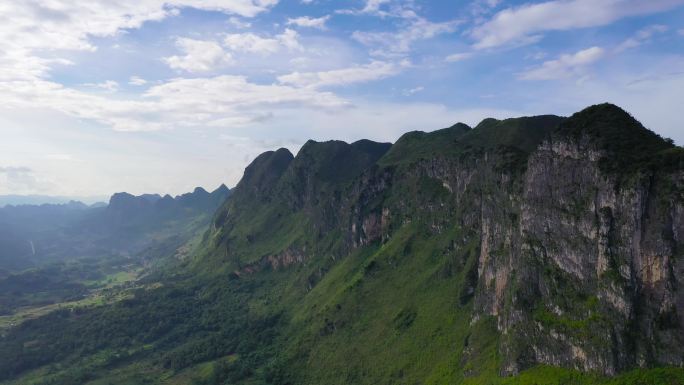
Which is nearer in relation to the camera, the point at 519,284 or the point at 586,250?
the point at 586,250

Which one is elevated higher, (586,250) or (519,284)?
(586,250)

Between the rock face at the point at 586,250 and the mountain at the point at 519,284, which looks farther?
the mountain at the point at 519,284

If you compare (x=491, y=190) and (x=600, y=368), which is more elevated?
(x=491, y=190)

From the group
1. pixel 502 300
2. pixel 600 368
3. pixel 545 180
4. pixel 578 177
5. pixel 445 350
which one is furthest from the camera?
pixel 445 350

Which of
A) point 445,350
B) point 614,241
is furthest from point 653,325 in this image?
point 445,350

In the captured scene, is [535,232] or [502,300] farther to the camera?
[502,300]

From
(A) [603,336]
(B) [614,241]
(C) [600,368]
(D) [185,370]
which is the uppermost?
(B) [614,241]

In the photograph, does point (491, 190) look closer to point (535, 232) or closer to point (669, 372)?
point (535, 232)

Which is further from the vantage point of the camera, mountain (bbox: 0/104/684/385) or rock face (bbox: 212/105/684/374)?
mountain (bbox: 0/104/684/385)

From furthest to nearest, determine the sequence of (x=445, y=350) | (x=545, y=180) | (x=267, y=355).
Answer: (x=267, y=355) → (x=445, y=350) → (x=545, y=180)
